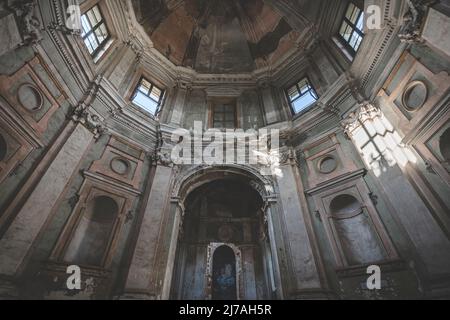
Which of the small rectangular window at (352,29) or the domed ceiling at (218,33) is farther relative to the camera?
the domed ceiling at (218,33)

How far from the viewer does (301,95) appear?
11320 millimetres

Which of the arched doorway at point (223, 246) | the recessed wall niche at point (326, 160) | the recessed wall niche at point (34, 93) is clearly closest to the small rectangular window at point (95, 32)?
the recessed wall niche at point (34, 93)

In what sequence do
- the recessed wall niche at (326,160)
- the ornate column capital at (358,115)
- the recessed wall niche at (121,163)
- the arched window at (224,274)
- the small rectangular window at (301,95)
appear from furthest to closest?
the arched window at (224,274) < the small rectangular window at (301,95) < the recessed wall niche at (326,160) < the recessed wall niche at (121,163) < the ornate column capital at (358,115)

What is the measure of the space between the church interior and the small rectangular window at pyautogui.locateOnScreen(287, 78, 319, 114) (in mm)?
65

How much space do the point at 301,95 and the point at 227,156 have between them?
4835 millimetres

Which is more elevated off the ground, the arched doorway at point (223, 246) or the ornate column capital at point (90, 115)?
the ornate column capital at point (90, 115)

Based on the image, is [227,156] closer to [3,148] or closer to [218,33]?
[3,148]

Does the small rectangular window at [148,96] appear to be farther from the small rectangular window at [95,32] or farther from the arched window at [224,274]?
the arched window at [224,274]

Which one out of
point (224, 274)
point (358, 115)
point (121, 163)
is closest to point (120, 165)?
point (121, 163)

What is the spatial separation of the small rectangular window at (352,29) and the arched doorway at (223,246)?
6.94m

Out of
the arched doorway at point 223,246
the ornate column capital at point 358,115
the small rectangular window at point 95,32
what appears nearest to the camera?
the ornate column capital at point 358,115

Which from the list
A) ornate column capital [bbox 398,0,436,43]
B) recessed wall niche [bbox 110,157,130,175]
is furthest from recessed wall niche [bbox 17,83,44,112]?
ornate column capital [bbox 398,0,436,43]

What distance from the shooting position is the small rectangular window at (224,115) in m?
11.9

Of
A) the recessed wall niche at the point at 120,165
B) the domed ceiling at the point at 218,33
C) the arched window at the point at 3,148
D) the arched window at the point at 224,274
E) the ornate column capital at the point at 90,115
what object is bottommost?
the arched window at the point at 224,274
